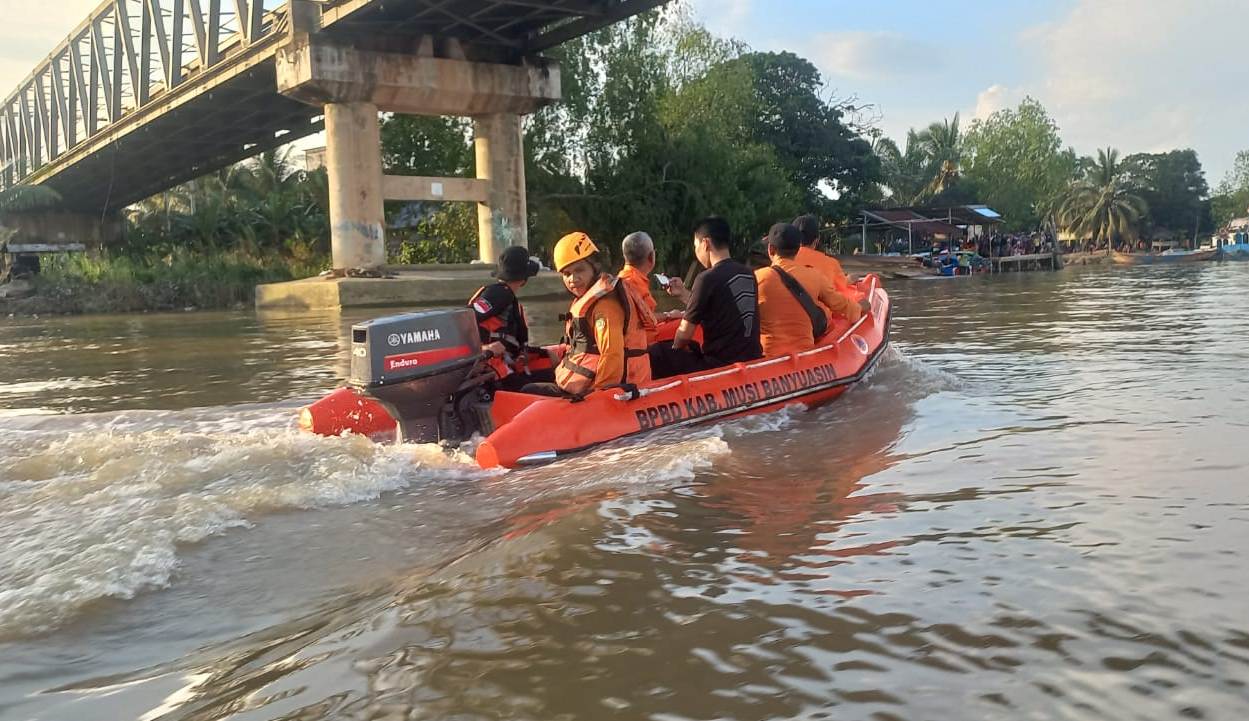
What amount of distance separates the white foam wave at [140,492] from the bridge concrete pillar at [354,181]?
1487 centimetres

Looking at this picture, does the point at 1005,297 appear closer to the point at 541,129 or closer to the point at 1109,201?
the point at 541,129

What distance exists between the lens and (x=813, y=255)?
789 centimetres

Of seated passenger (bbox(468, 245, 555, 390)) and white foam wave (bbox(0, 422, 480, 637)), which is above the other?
seated passenger (bbox(468, 245, 555, 390))

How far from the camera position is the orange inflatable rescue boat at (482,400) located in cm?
508

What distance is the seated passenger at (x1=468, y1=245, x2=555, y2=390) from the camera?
5973 millimetres

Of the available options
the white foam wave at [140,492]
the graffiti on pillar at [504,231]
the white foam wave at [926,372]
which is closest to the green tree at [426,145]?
the graffiti on pillar at [504,231]

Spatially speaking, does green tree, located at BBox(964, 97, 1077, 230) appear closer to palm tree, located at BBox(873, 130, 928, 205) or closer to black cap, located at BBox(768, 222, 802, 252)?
palm tree, located at BBox(873, 130, 928, 205)

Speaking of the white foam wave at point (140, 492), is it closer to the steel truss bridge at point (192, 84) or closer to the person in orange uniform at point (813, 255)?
the person in orange uniform at point (813, 255)

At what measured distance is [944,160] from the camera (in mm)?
58156

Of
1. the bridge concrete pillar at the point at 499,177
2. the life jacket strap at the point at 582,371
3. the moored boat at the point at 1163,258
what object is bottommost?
the life jacket strap at the point at 582,371

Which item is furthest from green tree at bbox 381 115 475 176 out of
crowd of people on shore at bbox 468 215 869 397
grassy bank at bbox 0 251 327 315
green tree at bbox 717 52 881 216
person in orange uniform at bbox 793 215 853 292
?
crowd of people on shore at bbox 468 215 869 397

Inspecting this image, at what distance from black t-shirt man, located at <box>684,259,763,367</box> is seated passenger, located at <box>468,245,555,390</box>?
3.52 feet

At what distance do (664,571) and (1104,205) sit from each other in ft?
230

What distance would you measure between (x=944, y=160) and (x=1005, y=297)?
41764mm
